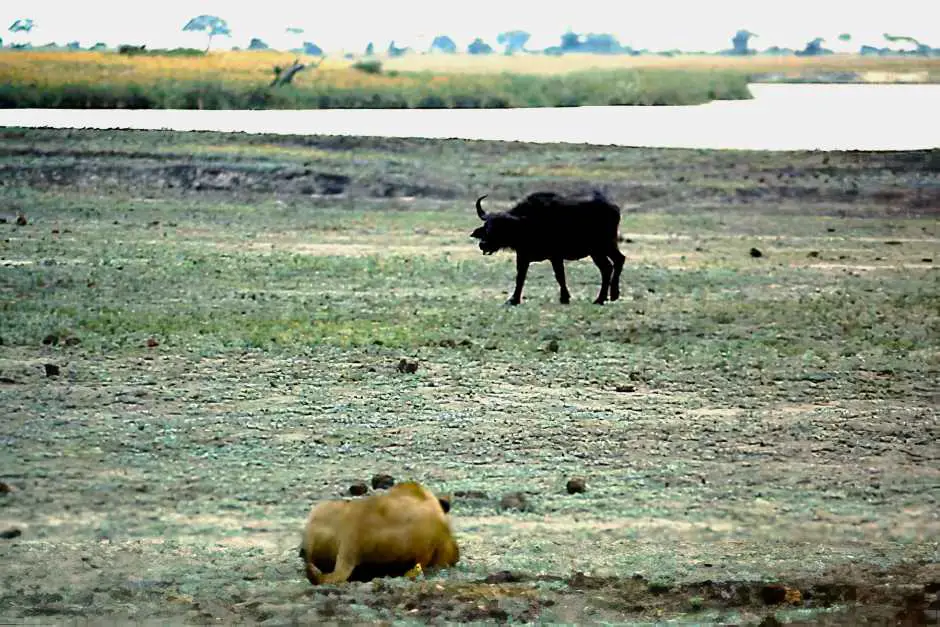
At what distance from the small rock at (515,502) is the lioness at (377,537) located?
3.96ft

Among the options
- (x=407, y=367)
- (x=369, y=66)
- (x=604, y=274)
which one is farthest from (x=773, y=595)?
(x=369, y=66)

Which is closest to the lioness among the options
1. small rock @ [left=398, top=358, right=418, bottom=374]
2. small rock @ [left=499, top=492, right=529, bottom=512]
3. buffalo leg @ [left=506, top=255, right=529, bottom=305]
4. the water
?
small rock @ [left=499, top=492, right=529, bottom=512]

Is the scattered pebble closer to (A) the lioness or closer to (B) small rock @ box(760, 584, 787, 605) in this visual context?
(A) the lioness

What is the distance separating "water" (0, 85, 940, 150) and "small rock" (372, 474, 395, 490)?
25981mm

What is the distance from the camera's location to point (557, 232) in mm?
14141

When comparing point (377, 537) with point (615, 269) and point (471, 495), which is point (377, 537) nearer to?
point (471, 495)

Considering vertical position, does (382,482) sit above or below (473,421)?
above

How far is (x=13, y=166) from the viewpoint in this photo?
26.8m

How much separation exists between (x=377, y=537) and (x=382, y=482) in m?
1.54

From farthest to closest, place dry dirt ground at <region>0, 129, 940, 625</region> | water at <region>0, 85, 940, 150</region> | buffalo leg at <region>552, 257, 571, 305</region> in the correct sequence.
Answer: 1. water at <region>0, 85, 940, 150</region>
2. buffalo leg at <region>552, 257, 571, 305</region>
3. dry dirt ground at <region>0, 129, 940, 625</region>

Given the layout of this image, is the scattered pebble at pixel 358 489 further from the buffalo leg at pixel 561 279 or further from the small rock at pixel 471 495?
the buffalo leg at pixel 561 279

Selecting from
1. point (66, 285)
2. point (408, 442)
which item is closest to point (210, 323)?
point (66, 285)

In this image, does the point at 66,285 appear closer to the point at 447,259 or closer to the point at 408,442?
the point at 447,259

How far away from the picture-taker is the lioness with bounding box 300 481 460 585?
18.9 feet
